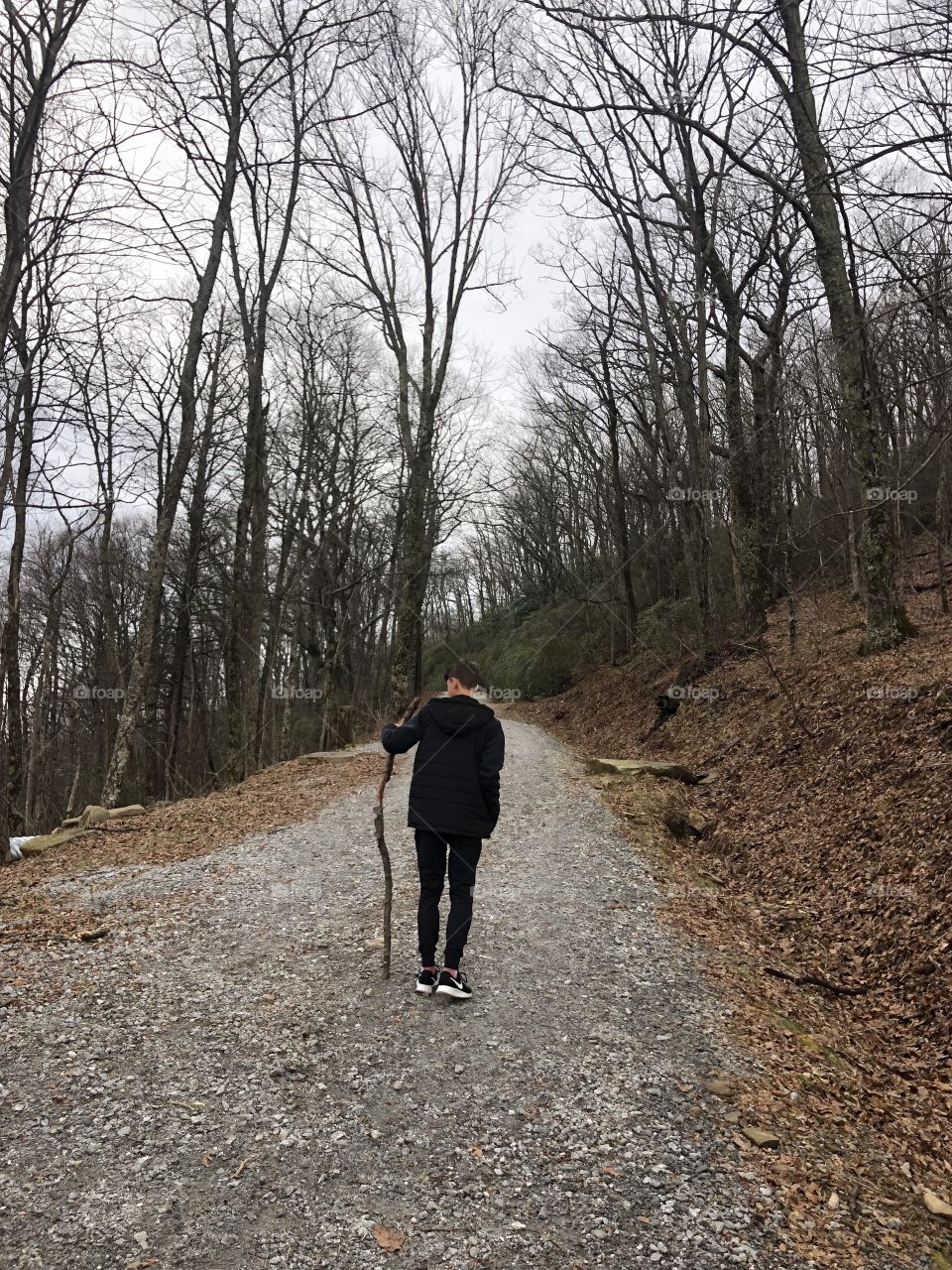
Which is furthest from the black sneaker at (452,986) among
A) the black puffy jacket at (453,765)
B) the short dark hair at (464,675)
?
the short dark hair at (464,675)

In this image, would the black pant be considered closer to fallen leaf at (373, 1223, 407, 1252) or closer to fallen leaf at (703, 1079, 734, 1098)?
fallen leaf at (703, 1079, 734, 1098)

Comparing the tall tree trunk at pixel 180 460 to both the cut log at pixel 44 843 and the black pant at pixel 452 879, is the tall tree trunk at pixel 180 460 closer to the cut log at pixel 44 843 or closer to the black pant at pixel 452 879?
the cut log at pixel 44 843

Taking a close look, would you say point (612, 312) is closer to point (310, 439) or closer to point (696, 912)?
point (310, 439)

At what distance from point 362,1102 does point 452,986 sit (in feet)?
3.64

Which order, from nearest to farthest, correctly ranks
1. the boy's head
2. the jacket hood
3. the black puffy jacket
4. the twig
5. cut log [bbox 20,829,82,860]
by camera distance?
the black puffy jacket, the jacket hood, the boy's head, the twig, cut log [bbox 20,829,82,860]

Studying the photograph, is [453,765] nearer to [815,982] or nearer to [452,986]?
[452,986]

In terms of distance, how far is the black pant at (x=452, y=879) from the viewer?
4707 millimetres

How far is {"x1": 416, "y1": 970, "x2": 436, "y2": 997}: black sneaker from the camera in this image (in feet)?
15.8

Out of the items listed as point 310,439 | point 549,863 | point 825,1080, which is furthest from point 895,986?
point 310,439

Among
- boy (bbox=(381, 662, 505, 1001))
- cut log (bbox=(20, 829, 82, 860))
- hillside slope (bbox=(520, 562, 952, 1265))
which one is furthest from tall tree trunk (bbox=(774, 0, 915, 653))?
cut log (bbox=(20, 829, 82, 860))

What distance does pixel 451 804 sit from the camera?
4.69m

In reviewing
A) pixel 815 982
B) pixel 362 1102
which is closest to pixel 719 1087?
pixel 362 1102

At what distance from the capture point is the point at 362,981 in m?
5.02

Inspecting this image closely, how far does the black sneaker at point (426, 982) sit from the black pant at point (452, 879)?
185 millimetres
